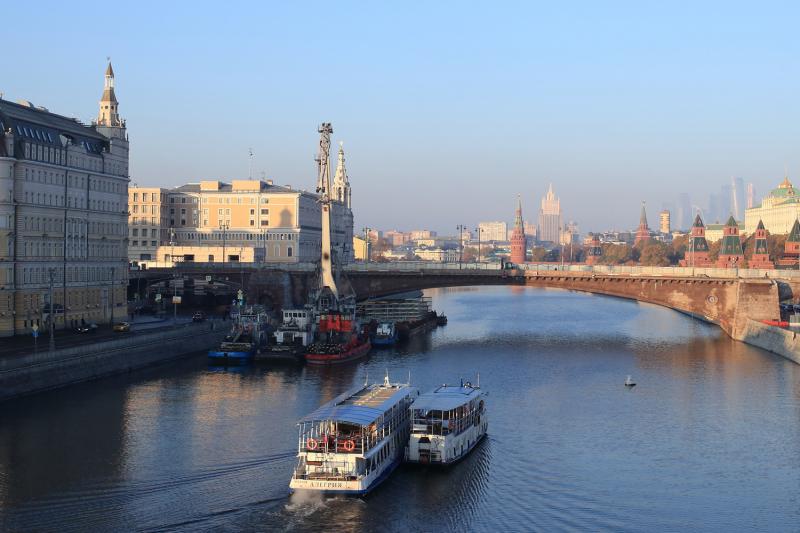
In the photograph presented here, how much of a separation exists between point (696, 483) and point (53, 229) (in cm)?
6121

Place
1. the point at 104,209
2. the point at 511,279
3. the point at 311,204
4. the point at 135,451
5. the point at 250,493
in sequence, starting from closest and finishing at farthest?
the point at 250,493
the point at 135,451
the point at 104,209
the point at 511,279
the point at 311,204

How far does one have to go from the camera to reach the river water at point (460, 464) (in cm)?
4441

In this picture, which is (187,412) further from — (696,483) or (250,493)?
(696,483)

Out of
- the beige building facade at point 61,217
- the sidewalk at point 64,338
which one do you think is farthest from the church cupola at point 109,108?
the sidewalk at point 64,338

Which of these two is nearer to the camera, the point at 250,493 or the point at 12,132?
the point at 250,493

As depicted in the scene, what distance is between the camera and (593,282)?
117 meters

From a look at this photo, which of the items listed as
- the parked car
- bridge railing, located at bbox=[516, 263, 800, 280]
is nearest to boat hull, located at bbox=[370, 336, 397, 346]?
bridge railing, located at bbox=[516, 263, 800, 280]

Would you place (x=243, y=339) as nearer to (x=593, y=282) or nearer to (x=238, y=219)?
(x=593, y=282)

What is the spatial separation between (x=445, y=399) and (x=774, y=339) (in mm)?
53959

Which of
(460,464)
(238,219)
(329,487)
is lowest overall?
(460,464)

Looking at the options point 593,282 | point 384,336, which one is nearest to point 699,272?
point 593,282

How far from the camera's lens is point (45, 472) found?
50000 mm

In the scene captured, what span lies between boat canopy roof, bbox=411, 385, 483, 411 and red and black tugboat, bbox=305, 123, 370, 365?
32.2 metres

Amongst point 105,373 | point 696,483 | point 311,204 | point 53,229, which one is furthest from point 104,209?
point 311,204
